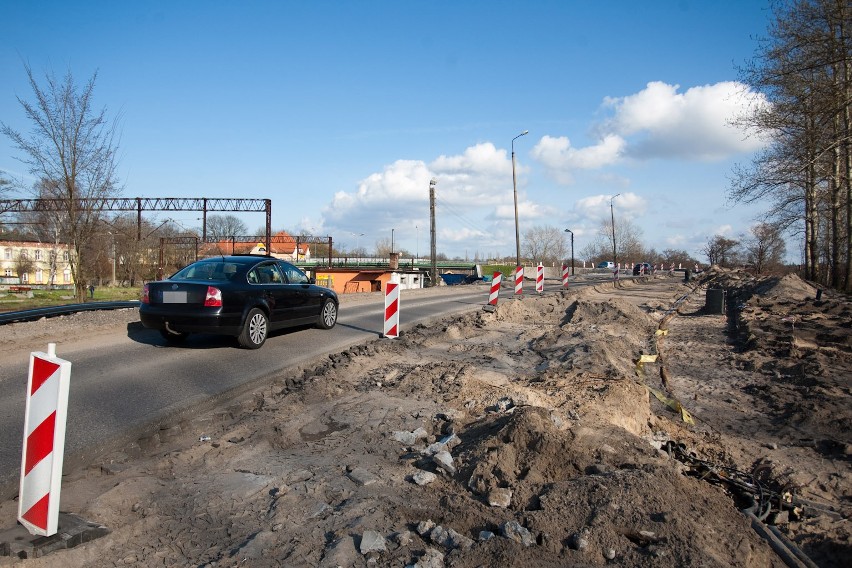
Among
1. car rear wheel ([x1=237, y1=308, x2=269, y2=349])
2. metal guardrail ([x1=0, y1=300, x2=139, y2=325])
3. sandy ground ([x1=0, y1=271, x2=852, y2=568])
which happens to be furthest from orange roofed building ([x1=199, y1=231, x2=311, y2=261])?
sandy ground ([x1=0, y1=271, x2=852, y2=568])

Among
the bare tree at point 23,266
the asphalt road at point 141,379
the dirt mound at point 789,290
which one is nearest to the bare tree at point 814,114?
the dirt mound at point 789,290

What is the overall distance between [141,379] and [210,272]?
2677mm

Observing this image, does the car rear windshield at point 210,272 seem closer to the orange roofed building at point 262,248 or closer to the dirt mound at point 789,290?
the orange roofed building at point 262,248

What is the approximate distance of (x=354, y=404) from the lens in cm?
636

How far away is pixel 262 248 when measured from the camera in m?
60.6

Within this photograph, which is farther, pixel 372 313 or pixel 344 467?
pixel 372 313

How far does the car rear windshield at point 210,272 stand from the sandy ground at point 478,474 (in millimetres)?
2335

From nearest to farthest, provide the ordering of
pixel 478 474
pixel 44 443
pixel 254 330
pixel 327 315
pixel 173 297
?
1. pixel 44 443
2. pixel 478 474
3. pixel 173 297
4. pixel 254 330
5. pixel 327 315

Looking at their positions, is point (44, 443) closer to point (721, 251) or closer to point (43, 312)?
point (43, 312)

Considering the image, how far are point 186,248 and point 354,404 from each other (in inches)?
2084

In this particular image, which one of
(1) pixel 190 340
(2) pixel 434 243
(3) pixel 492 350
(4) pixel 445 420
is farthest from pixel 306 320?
(2) pixel 434 243

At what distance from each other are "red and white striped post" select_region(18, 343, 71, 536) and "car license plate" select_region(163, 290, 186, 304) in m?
5.67

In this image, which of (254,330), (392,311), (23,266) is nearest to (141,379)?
(254,330)

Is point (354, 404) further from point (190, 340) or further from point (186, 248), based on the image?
point (186, 248)
